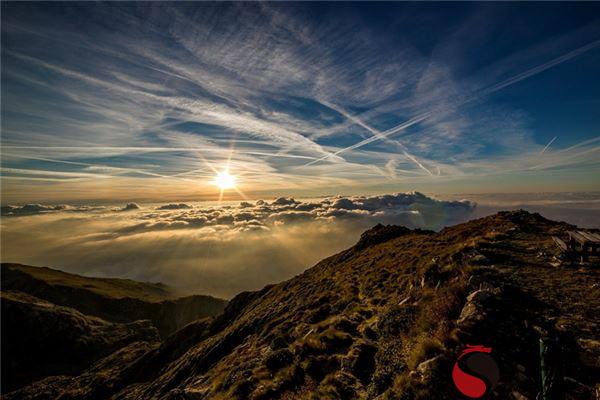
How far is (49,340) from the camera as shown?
4550 inches

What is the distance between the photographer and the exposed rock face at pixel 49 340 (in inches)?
4353

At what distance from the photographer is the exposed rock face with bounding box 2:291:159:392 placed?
111 meters

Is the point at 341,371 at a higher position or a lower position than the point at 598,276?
lower

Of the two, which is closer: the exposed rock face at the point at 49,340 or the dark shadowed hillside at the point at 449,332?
the dark shadowed hillside at the point at 449,332

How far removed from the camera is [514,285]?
40.1 feet

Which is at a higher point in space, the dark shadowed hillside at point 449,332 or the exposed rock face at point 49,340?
the dark shadowed hillside at point 449,332

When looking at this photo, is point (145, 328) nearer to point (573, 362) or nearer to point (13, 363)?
point (13, 363)

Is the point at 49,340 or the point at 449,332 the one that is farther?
the point at 49,340

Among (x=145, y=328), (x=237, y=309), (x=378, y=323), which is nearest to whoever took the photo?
(x=378, y=323)

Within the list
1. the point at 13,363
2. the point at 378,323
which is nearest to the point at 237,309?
the point at 378,323

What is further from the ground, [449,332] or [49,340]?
[449,332]

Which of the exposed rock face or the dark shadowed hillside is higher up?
the dark shadowed hillside

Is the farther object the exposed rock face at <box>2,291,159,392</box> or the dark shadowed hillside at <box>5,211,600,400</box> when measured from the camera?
the exposed rock face at <box>2,291,159,392</box>

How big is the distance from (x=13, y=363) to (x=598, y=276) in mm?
188422
